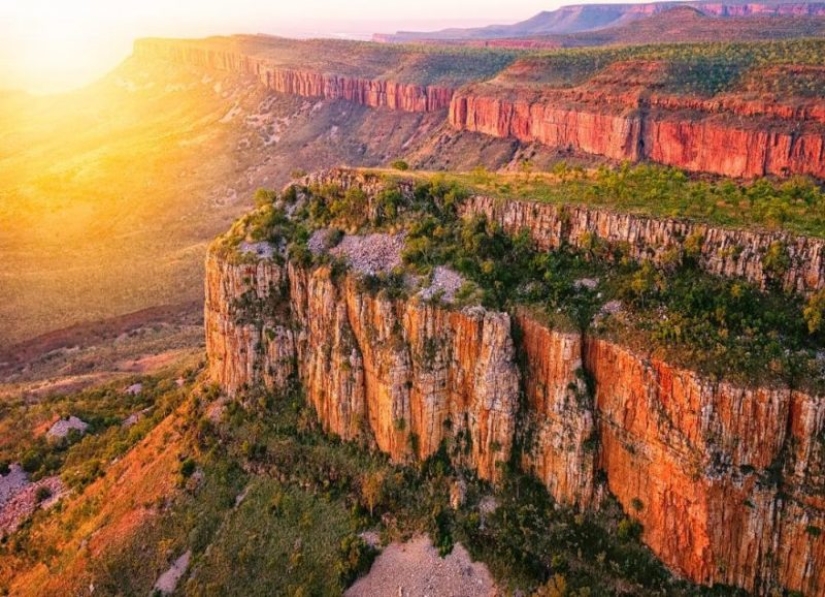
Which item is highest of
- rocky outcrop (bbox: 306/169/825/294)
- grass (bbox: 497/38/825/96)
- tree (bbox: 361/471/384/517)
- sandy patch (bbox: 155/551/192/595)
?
grass (bbox: 497/38/825/96)

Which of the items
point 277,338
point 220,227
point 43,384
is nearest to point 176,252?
point 220,227

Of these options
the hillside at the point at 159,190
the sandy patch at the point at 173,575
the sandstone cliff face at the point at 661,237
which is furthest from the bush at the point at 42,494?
the hillside at the point at 159,190

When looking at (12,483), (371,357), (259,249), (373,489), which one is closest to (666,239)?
(371,357)

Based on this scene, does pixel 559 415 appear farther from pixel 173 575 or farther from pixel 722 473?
pixel 173 575

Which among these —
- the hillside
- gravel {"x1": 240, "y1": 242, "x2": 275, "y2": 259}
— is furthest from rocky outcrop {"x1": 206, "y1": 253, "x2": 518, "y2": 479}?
the hillside

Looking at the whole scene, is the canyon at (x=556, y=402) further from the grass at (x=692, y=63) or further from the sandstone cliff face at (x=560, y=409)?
the grass at (x=692, y=63)

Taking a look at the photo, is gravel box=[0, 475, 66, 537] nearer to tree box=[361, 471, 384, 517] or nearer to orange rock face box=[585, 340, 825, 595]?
tree box=[361, 471, 384, 517]
